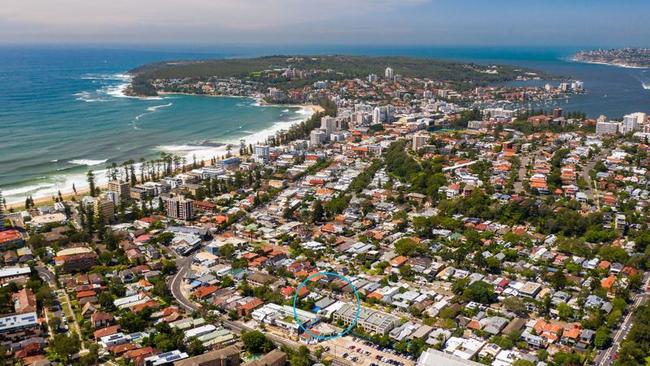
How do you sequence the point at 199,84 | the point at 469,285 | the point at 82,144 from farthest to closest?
the point at 199,84 < the point at 82,144 < the point at 469,285

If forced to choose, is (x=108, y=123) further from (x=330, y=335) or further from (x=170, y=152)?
(x=330, y=335)

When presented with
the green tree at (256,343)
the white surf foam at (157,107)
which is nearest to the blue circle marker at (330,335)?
the green tree at (256,343)

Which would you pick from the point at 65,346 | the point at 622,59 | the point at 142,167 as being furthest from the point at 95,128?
the point at 622,59

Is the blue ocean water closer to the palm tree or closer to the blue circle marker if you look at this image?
the palm tree

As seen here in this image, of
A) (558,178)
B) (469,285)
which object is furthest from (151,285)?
(558,178)

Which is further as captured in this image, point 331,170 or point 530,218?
point 331,170

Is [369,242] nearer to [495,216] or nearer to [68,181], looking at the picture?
[495,216]

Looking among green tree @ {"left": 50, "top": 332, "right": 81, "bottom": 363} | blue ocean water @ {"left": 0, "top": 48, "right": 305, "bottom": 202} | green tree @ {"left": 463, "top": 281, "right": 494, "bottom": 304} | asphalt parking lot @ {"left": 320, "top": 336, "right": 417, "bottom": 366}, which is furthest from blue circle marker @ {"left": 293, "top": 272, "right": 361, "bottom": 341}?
blue ocean water @ {"left": 0, "top": 48, "right": 305, "bottom": 202}

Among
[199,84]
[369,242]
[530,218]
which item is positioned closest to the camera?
[369,242]
